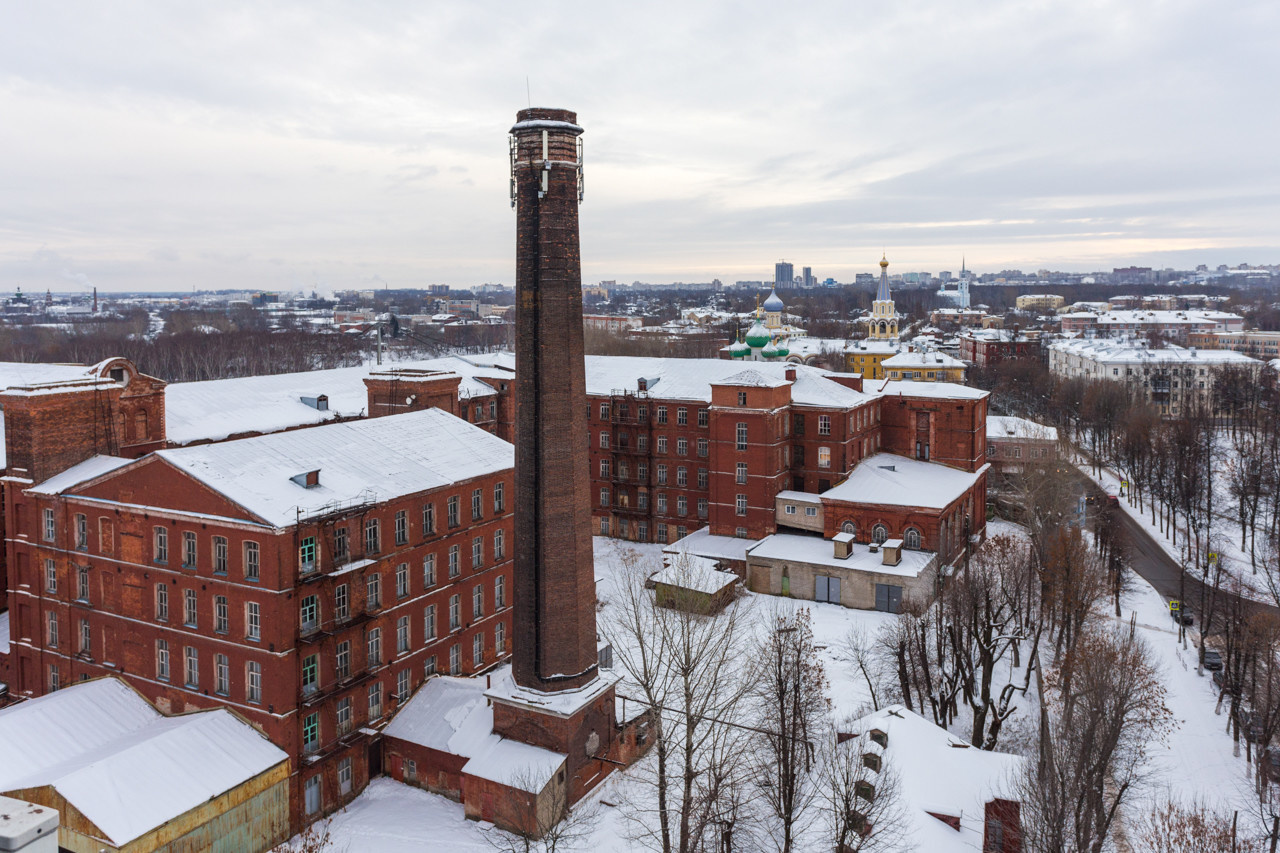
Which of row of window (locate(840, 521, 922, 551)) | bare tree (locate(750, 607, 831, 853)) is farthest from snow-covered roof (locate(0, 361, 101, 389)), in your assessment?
row of window (locate(840, 521, 922, 551))

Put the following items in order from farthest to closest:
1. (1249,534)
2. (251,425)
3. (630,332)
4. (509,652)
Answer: (630,332)
(1249,534)
(251,425)
(509,652)

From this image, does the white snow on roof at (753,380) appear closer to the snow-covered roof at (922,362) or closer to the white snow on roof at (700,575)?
the white snow on roof at (700,575)

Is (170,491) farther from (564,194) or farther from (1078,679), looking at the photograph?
(1078,679)

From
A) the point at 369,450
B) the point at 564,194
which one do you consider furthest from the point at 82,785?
the point at 564,194

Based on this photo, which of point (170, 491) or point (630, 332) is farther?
point (630, 332)

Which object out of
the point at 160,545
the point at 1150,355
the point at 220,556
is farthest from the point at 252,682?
the point at 1150,355
